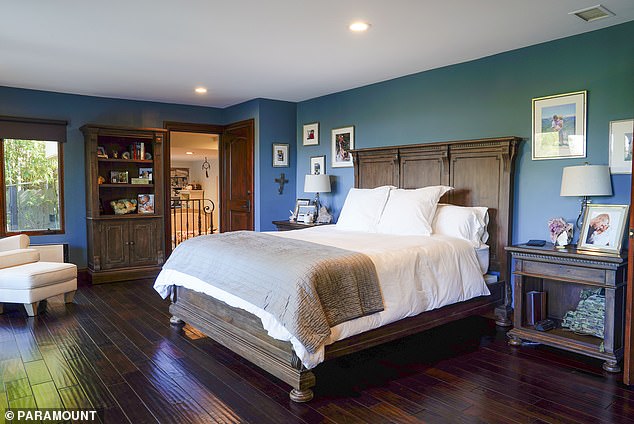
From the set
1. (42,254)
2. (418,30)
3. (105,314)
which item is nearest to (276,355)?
(105,314)

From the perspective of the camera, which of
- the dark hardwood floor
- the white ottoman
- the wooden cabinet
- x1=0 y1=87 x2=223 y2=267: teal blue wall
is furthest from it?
the wooden cabinet

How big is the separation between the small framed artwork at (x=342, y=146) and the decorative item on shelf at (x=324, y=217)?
0.62 m

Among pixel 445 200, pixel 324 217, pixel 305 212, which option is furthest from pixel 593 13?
pixel 305 212

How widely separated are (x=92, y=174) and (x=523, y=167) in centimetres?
506

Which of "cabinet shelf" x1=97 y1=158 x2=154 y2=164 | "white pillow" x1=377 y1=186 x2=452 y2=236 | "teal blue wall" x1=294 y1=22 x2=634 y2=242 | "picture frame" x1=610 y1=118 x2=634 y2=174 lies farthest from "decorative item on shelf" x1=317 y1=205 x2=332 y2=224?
"picture frame" x1=610 y1=118 x2=634 y2=174

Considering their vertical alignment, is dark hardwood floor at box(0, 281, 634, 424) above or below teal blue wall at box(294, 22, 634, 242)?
below

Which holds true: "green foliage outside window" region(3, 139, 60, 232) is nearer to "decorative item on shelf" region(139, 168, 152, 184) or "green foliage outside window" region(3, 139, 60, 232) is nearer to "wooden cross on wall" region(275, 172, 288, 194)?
"decorative item on shelf" region(139, 168, 152, 184)

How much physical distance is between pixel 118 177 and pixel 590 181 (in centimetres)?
564

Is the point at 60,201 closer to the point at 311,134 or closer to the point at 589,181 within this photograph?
the point at 311,134

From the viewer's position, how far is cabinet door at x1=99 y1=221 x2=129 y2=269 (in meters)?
5.84

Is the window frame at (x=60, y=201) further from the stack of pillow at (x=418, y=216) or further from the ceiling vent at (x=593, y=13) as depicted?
the ceiling vent at (x=593, y=13)

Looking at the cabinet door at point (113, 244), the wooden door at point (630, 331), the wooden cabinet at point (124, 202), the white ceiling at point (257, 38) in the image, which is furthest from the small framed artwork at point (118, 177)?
the wooden door at point (630, 331)

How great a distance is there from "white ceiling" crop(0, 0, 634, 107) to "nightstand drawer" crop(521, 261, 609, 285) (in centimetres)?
183

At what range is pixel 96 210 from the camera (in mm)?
5781
